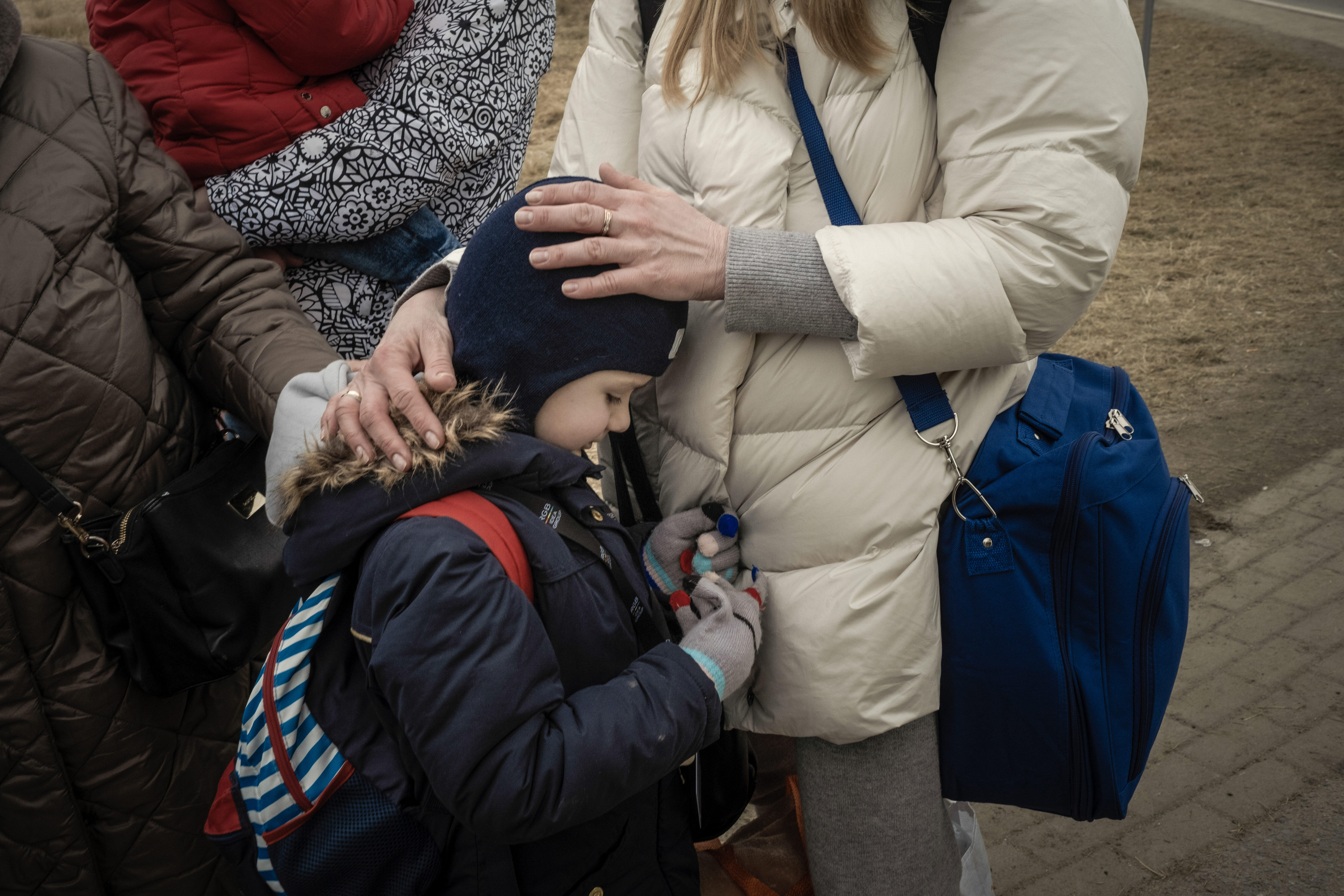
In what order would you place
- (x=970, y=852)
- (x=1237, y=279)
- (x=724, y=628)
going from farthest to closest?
(x=1237, y=279), (x=970, y=852), (x=724, y=628)

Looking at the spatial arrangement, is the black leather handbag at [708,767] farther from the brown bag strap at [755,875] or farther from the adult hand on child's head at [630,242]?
the adult hand on child's head at [630,242]

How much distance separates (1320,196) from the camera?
6.26 meters

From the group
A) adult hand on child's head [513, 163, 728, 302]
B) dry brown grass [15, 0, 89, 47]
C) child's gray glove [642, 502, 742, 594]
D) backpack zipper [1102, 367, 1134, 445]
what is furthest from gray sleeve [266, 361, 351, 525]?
dry brown grass [15, 0, 89, 47]

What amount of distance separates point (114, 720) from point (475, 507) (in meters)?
1.05

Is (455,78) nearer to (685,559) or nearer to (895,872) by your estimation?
(685,559)

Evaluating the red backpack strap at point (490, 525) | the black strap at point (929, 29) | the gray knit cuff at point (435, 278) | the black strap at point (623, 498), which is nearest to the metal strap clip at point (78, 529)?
the gray knit cuff at point (435, 278)

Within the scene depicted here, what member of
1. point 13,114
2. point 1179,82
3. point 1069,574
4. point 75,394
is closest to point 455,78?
point 13,114

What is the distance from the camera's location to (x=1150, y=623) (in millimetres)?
1445

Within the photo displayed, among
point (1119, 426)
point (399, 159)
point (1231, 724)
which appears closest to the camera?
point (1119, 426)

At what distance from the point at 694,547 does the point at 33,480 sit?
1141mm

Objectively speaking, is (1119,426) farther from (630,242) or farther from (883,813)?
(630,242)

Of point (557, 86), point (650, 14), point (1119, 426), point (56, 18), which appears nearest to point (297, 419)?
point (650, 14)

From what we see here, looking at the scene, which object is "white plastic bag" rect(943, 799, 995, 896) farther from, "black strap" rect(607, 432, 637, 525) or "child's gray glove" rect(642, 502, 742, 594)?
"black strap" rect(607, 432, 637, 525)

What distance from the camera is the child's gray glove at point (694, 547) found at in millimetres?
1562
